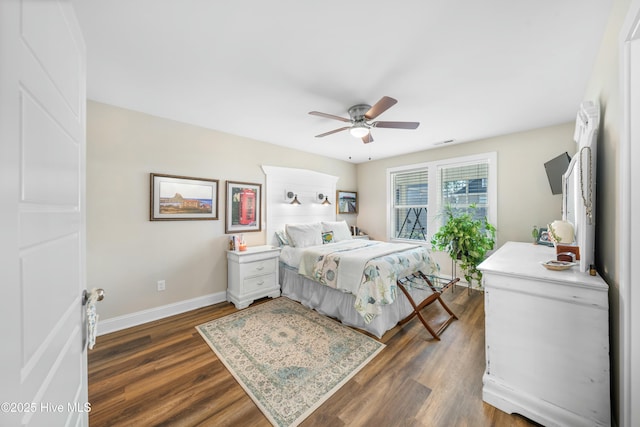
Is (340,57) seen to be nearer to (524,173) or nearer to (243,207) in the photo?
(243,207)

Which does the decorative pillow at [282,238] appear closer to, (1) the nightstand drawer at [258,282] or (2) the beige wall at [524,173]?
(1) the nightstand drawer at [258,282]

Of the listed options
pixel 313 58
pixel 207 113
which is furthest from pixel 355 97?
pixel 207 113

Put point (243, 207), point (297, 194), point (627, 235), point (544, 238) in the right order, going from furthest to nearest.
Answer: point (297, 194) → point (243, 207) → point (544, 238) → point (627, 235)

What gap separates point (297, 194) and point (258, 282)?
5.68 ft

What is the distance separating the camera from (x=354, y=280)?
104 inches

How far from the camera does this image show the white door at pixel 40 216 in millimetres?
437

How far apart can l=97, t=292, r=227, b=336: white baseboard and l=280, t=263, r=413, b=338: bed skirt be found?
993 mm

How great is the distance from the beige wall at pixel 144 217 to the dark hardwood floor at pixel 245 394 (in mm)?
551

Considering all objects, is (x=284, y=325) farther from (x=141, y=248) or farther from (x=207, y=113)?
(x=207, y=113)

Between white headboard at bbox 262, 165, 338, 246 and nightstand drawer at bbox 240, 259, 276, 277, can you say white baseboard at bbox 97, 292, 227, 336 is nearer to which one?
nightstand drawer at bbox 240, 259, 276, 277

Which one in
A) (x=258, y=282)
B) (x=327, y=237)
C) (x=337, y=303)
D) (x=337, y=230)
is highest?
(x=337, y=230)

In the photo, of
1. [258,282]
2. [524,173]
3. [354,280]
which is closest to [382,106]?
[354,280]

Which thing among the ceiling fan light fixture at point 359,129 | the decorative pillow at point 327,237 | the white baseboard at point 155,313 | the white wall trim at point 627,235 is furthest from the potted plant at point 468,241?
the white baseboard at point 155,313

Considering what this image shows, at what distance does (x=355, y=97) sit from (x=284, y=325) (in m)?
2.54
